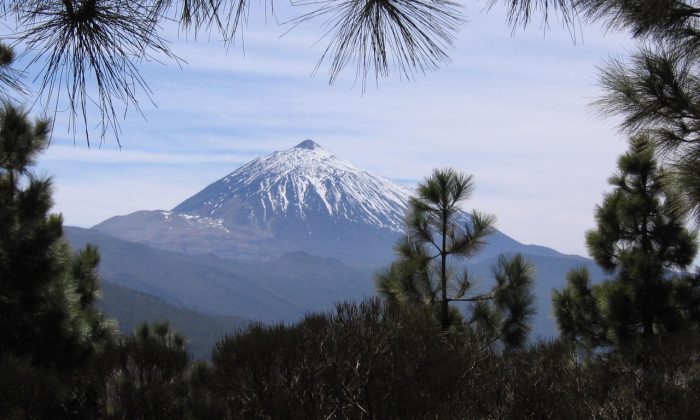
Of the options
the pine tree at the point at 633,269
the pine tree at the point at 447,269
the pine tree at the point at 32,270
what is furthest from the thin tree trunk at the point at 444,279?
the pine tree at the point at 32,270

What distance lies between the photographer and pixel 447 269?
13.0 metres

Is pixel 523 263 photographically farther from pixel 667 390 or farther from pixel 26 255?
pixel 26 255

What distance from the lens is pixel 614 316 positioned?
1484 cm

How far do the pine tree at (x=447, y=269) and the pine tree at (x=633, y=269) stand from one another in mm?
2614

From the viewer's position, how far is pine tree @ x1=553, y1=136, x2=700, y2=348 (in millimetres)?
14703

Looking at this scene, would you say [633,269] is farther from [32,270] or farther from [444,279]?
[32,270]

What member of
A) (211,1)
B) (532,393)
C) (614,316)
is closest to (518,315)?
(614,316)

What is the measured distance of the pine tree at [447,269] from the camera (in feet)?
42.1

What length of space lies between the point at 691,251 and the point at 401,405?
30.8ft

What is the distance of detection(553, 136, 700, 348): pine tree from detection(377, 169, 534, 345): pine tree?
8.58ft

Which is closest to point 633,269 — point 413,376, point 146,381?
point 413,376

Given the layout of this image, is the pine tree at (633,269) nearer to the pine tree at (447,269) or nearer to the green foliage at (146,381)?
the pine tree at (447,269)

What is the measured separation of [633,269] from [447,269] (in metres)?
4.53

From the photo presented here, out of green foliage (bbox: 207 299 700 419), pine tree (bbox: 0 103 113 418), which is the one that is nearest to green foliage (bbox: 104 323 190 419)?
green foliage (bbox: 207 299 700 419)
